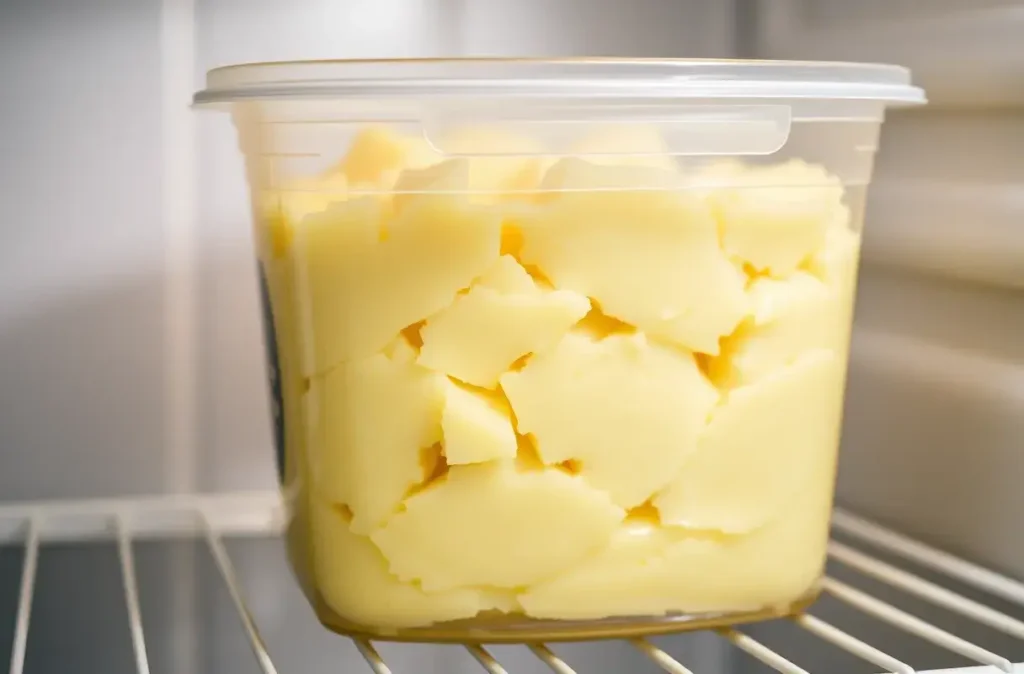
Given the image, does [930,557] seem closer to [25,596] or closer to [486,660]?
[486,660]

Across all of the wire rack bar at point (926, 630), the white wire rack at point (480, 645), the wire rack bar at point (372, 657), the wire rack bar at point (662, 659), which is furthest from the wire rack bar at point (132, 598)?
the wire rack bar at point (926, 630)

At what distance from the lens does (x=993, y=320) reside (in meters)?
0.69

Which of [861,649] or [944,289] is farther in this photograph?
[944,289]

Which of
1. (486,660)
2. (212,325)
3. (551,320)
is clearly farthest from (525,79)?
(212,325)

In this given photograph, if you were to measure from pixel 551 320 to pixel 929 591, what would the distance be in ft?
0.87

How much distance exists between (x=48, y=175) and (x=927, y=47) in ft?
1.86

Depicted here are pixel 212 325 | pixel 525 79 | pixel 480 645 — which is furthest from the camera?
pixel 212 325

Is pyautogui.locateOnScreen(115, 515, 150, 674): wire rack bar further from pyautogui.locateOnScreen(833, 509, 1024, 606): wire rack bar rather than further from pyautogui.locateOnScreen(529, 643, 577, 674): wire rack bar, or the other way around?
pyautogui.locateOnScreen(833, 509, 1024, 606): wire rack bar

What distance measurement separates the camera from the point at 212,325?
33.9 inches

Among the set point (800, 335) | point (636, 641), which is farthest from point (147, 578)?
point (800, 335)

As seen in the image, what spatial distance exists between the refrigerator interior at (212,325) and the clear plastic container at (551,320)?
0.16 metres

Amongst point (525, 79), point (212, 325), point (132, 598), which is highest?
point (525, 79)

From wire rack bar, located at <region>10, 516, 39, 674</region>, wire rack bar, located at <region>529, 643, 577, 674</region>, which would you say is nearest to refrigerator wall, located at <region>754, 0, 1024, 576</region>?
wire rack bar, located at <region>529, 643, 577, 674</region>

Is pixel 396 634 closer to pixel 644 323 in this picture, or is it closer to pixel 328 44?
pixel 644 323
